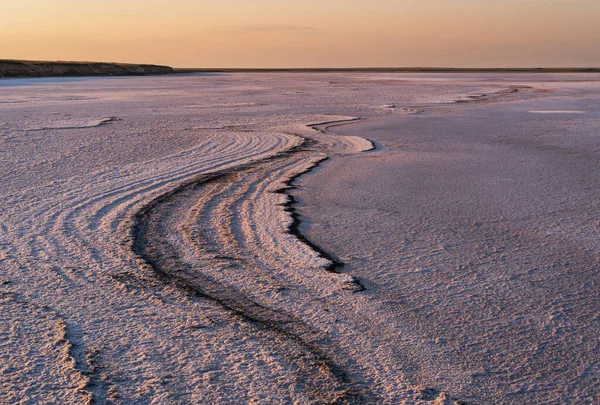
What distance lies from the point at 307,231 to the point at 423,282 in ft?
4.05

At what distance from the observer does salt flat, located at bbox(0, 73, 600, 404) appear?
96.5 inches

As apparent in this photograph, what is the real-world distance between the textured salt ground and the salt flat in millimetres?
15

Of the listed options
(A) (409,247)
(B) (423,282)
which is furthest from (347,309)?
(A) (409,247)

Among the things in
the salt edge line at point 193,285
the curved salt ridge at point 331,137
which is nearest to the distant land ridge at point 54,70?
the curved salt ridge at point 331,137

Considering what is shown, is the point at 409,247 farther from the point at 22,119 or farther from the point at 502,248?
the point at 22,119

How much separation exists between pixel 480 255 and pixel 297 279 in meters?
1.24

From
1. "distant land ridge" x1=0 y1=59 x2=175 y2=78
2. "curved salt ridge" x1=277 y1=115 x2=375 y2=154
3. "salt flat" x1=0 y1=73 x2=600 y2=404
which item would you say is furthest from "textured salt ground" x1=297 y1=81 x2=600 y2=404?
"distant land ridge" x1=0 y1=59 x2=175 y2=78

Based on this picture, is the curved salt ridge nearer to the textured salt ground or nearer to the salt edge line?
the textured salt ground

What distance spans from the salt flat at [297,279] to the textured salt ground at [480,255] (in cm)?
2

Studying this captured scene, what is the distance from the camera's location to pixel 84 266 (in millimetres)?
3697

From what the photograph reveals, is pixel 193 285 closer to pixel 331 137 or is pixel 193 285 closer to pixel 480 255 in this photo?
pixel 480 255

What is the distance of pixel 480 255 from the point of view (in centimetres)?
405

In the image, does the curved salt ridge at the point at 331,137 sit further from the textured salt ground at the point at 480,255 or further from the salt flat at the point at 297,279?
the salt flat at the point at 297,279

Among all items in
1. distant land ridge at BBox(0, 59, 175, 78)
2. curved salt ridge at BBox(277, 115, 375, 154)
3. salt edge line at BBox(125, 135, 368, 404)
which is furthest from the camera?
distant land ridge at BBox(0, 59, 175, 78)
